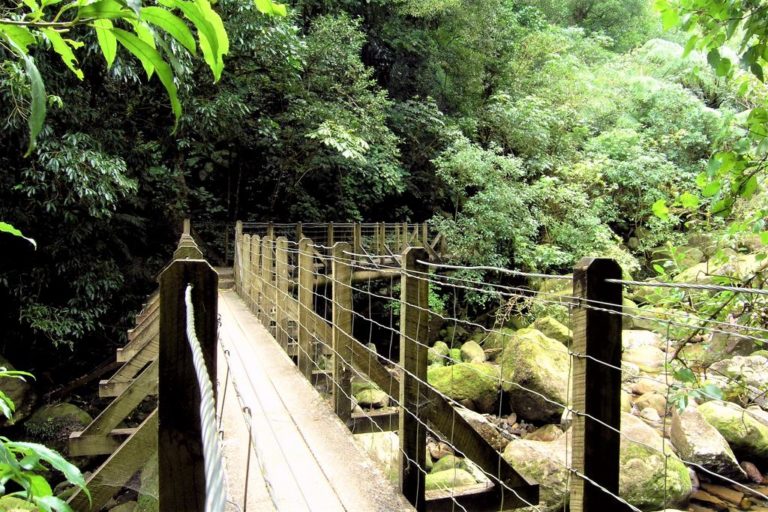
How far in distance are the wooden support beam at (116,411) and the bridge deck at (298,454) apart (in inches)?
17.9

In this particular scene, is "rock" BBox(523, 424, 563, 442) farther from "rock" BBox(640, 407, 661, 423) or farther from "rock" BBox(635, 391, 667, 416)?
"rock" BBox(635, 391, 667, 416)

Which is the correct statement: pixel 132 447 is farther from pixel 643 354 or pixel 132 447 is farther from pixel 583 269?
pixel 643 354

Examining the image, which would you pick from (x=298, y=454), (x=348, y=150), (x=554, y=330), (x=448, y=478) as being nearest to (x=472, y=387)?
(x=448, y=478)

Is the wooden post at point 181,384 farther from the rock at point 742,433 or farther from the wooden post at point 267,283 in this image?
the rock at point 742,433

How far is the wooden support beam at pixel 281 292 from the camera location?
181 inches

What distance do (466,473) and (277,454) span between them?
10.6 ft

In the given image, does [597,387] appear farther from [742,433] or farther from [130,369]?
[742,433]

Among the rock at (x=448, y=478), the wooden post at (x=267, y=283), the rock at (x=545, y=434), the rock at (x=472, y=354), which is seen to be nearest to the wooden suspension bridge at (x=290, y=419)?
the wooden post at (x=267, y=283)

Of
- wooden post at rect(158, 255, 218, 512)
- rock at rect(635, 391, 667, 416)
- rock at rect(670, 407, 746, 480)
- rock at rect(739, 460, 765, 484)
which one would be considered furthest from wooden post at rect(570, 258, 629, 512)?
rock at rect(635, 391, 667, 416)

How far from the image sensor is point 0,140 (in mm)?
6648

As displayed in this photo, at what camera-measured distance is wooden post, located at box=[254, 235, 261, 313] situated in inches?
246

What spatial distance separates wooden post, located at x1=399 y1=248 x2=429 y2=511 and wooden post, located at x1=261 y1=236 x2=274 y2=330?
3.27 meters

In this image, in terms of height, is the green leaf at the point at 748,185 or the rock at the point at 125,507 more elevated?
the green leaf at the point at 748,185

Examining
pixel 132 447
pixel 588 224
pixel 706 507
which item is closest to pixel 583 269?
pixel 132 447
